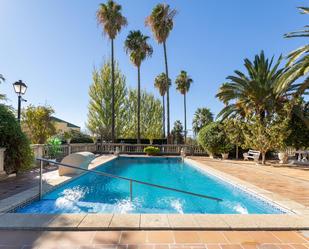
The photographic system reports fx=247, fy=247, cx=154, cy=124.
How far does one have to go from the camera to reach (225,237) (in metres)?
3.49

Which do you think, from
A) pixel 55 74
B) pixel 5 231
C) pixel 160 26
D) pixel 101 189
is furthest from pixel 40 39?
pixel 5 231

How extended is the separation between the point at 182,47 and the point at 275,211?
18.1 metres

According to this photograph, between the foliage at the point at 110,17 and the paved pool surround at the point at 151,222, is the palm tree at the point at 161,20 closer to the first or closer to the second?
the foliage at the point at 110,17

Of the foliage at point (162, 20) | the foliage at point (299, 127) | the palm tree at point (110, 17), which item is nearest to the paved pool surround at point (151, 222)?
the foliage at point (299, 127)

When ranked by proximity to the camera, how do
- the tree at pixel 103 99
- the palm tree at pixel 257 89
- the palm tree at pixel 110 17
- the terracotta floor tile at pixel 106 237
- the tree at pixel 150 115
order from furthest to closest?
the tree at pixel 150 115, the tree at pixel 103 99, the palm tree at pixel 110 17, the palm tree at pixel 257 89, the terracotta floor tile at pixel 106 237

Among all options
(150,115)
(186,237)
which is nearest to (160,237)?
(186,237)

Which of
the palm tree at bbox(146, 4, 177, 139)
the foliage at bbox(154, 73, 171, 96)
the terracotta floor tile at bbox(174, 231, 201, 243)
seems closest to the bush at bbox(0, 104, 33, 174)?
the terracotta floor tile at bbox(174, 231, 201, 243)

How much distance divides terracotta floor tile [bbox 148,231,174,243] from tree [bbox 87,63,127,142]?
26041mm

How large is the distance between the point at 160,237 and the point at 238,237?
1.11 m

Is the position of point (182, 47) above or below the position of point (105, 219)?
above

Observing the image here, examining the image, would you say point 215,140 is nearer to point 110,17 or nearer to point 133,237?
point 110,17

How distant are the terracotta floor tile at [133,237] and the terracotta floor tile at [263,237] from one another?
1558mm

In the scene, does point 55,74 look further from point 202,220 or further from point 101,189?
point 202,220

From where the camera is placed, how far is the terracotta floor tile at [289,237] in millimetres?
3422
